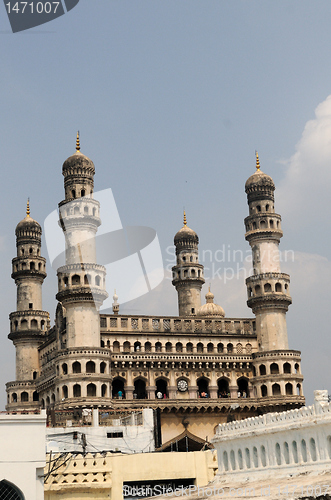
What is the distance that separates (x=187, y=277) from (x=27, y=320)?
17.1 metres

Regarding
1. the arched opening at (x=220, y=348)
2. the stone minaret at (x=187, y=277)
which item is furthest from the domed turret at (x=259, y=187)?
the arched opening at (x=220, y=348)

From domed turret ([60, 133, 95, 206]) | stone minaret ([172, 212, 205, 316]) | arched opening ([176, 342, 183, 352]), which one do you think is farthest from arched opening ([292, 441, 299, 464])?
stone minaret ([172, 212, 205, 316])

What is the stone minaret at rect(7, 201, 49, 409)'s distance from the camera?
217ft

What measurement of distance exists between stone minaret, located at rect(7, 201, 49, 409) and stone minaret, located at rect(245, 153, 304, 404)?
66.2 ft

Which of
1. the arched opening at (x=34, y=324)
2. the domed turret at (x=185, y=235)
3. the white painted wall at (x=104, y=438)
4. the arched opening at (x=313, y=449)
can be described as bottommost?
the arched opening at (x=313, y=449)

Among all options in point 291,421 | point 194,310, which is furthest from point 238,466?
point 194,310

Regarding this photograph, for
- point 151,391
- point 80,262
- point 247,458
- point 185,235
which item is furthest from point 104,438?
point 185,235

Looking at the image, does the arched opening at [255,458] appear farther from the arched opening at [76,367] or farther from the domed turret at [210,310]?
the domed turret at [210,310]

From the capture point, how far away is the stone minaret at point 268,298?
61375mm

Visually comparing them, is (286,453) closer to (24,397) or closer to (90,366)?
(90,366)

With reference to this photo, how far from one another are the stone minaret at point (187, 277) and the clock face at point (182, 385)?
484 inches

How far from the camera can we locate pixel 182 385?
202 feet

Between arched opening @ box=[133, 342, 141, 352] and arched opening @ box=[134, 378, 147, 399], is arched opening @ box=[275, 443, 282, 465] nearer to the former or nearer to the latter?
arched opening @ box=[133, 342, 141, 352]

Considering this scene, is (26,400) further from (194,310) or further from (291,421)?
(291,421)
